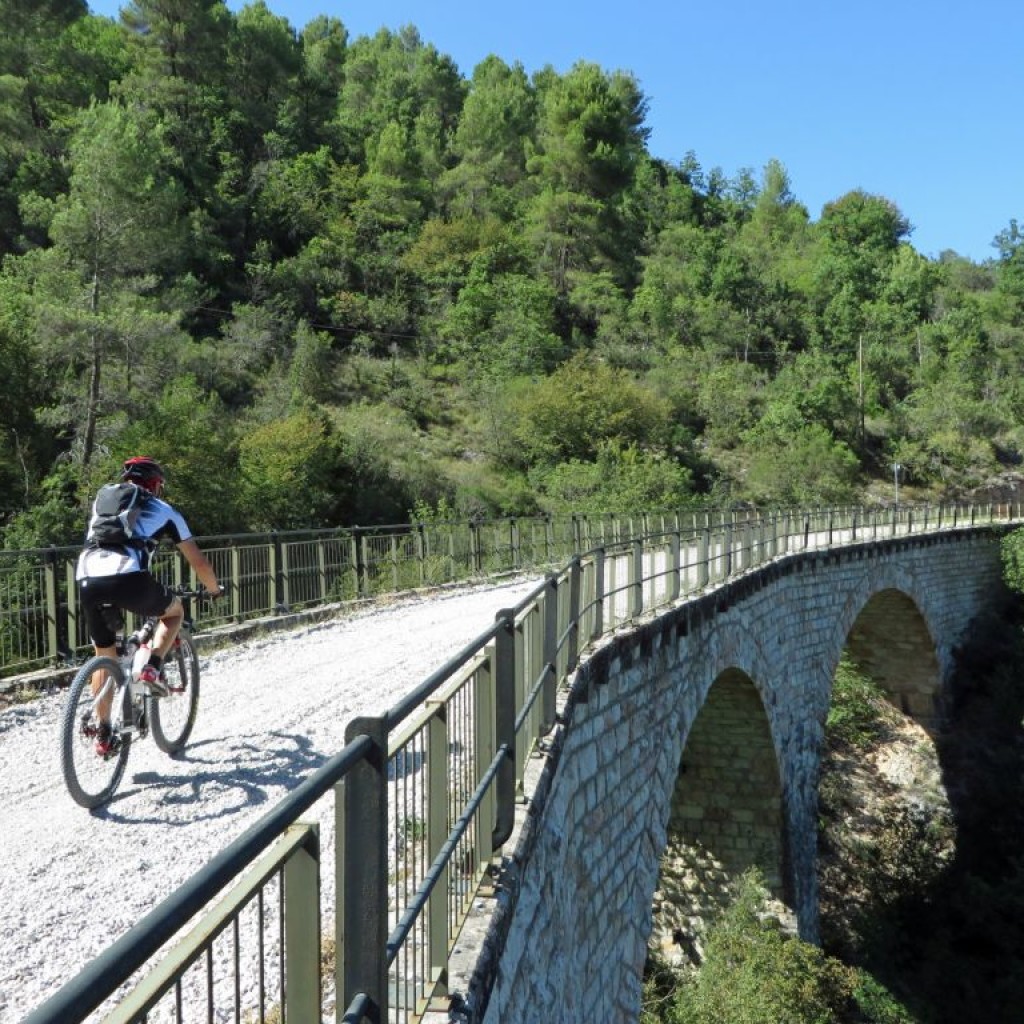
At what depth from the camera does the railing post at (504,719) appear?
169 inches

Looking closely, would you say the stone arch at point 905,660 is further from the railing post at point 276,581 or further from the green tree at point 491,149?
the green tree at point 491,149

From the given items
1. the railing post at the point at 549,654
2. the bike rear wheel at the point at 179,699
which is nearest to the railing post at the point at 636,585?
the railing post at the point at 549,654

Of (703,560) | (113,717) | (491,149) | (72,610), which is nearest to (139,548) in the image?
(113,717)

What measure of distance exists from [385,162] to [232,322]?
22.7 metres

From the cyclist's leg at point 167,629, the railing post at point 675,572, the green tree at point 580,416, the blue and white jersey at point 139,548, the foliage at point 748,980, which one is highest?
the green tree at point 580,416

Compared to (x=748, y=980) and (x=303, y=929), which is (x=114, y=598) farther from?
(x=748, y=980)

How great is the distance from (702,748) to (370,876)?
16184 millimetres

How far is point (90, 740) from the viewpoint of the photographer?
5.10 metres

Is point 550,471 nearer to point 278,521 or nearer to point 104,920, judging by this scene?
point 278,521

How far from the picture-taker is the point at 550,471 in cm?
4209

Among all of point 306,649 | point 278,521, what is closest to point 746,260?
point 278,521

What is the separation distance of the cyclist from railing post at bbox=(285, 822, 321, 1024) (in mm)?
3659

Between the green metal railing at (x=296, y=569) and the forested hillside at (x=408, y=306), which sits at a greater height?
the forested hillside at (x=408, y=306)

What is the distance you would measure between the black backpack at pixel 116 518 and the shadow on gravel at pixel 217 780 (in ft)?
4.53
